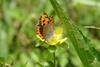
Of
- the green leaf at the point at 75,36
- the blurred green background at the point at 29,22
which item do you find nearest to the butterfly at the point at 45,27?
the green leaf at the point at 75,36

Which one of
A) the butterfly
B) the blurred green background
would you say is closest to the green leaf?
the butterfly

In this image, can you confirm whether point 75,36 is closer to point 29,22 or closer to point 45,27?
point 45,27

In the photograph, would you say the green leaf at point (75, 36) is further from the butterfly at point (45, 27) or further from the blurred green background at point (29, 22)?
the blurred green background at point (29, 22)

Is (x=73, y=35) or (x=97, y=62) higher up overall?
(x=73, y=35)

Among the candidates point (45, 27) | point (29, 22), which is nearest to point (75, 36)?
point (45, 27)

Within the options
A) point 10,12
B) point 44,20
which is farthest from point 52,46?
point 10,12

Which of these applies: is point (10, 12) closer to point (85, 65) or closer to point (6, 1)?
point (6, 1)

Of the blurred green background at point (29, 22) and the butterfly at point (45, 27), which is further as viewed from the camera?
the blurred green background at point (29, 22)

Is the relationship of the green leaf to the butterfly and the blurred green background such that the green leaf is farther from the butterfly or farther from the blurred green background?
the blurred green background
